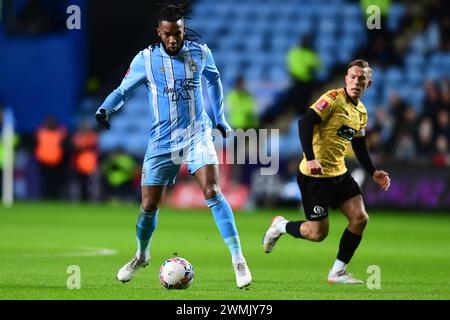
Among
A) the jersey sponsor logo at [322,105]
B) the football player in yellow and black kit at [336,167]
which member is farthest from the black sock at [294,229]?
the jersey sponsor logo at [322,105]

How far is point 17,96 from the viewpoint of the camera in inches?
978

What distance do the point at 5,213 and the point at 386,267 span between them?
948 cm

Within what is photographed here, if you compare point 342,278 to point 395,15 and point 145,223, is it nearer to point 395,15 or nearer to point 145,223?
point 145,223

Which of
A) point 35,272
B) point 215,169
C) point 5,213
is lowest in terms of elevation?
point 5,213

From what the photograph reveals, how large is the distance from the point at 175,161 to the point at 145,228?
0.63m

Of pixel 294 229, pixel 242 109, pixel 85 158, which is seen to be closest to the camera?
pixel 294 229

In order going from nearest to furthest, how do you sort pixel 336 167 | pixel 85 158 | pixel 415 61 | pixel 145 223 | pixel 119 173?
pixel 145 223, pixel 336 167, pixel 119 173, pixel 85 158, pixel 415 61

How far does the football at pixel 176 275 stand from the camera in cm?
805

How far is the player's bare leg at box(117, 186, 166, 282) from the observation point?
848 centimetres

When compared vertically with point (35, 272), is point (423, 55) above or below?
above

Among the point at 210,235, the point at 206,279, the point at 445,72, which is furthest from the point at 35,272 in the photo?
the point at 445,72

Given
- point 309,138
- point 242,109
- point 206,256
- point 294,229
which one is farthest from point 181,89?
point 242,109

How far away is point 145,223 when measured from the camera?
8.59 meters

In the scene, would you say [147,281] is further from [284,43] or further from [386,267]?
[284,43]
